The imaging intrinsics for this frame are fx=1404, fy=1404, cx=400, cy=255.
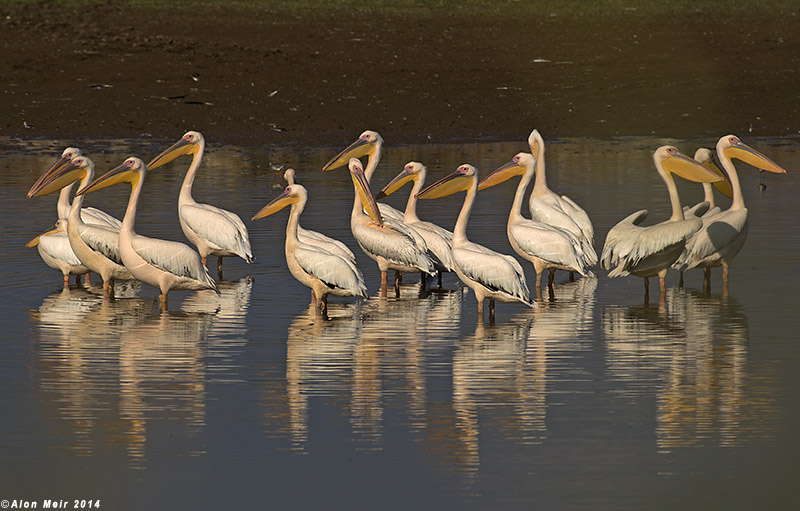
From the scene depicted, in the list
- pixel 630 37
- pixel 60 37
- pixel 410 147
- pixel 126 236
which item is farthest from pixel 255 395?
pixel 630 37

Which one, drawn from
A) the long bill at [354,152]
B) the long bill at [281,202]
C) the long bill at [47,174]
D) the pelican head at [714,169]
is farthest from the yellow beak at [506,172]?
the long bill at [47,174]

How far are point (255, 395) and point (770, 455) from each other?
2.49 meters

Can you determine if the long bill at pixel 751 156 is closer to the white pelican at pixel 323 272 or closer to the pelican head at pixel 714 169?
the pelican head at pixel 714 169

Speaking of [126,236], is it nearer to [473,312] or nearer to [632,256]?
[473,312]

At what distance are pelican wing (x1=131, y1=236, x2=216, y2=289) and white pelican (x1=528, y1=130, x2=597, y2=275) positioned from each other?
9.23 ft

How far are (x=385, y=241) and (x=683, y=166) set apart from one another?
2.38 meters

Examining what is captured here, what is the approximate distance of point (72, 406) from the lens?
6652 millimetres

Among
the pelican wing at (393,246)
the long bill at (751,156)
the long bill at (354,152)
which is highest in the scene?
the long bill at (354,152)

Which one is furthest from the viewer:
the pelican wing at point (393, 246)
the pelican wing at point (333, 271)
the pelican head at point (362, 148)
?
the pelican head at point (362, 148)

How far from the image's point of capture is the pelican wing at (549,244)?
9.86 m

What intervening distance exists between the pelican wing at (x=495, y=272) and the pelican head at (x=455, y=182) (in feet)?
4.34

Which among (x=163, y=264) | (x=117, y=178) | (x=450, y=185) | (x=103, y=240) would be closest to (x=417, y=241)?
(x=450, y=185)

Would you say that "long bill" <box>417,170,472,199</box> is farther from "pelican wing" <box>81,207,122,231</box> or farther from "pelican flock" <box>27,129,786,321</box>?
"pelican wing" <box>81,207,122,231</box>

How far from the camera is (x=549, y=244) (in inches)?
391
